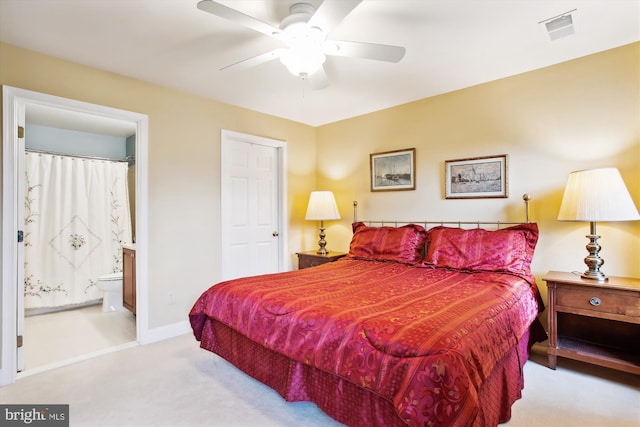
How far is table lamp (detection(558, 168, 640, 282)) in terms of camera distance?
2170 mm

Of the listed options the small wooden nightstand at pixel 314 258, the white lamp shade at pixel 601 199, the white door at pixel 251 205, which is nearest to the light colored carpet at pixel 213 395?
the white lamp shade at pixel 601 199

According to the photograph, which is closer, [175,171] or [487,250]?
[487,250]

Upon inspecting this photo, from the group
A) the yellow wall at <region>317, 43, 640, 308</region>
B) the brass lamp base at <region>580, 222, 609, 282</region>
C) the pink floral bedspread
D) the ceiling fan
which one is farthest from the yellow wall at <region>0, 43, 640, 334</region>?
the ceiling fan

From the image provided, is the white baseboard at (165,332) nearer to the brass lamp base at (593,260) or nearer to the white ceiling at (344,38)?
the white ceiling at (344,38)

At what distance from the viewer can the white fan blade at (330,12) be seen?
1539 mm

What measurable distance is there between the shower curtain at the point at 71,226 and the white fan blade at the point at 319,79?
370 cm

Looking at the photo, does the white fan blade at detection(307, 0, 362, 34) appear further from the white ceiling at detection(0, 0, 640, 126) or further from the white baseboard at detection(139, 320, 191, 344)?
the white baseboard at detection(139, 320, 191, 344)

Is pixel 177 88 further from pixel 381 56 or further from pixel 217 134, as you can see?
pixel 381 56

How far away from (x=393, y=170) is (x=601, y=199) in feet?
6.41

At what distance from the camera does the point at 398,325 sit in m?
1.48

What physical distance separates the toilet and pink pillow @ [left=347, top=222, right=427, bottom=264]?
3.06m

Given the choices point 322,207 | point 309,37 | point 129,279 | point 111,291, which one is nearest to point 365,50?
point 309,37

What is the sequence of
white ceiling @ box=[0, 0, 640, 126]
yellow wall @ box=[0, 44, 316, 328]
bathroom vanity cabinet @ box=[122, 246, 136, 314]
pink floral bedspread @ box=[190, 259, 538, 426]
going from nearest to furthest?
1. pink floral bedspread @ box=[190, 259, 538, 426]
2. white ceiling @ box=[0, 0, 640, 126]
3. yellow wall @ box=[0, 44, 316, 328]
4. bathroom vanity cabinet @ box=[122, 246, 136, 314]

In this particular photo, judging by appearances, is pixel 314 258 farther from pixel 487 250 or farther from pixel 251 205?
pixel 487 250
